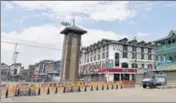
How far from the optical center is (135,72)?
6197 cm

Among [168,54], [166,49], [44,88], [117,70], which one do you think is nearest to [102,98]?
[44,88]

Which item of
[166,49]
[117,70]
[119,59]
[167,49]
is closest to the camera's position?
[167,49]

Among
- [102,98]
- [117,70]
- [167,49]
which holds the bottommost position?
[102,98]

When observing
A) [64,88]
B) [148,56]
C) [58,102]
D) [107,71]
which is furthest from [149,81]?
[148,56]

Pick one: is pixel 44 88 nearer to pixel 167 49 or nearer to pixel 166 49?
pixel 167 49

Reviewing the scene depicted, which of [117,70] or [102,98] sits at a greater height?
[117,70]

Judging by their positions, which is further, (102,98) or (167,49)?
(167,49)

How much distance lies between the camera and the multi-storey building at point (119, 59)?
6169 centimetres

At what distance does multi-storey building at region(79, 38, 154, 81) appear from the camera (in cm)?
6169

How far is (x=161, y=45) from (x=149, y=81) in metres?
16.2

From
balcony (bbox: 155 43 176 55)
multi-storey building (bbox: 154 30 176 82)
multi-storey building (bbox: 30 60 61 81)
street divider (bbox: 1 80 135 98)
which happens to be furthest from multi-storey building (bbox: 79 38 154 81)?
multi-storey building (bbox: 30 60 61 81)

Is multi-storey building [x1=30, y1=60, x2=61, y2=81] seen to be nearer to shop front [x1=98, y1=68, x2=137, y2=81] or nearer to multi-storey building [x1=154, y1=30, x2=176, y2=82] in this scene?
shop front [x1=98, y1=68, x2=137, y2=81]

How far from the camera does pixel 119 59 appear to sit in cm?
6284

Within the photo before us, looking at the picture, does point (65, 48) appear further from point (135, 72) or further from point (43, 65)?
point (43, 65)
